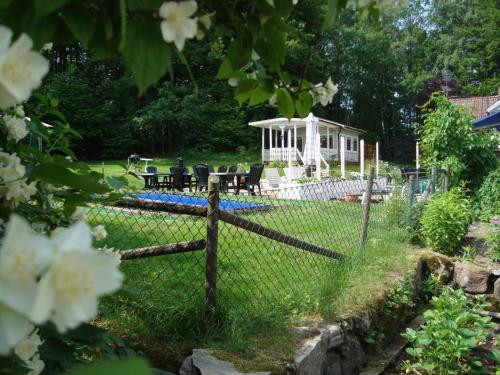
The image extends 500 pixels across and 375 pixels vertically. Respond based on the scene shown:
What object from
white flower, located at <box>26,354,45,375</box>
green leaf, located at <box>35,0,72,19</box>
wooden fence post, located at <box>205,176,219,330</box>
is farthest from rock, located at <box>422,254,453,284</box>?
green leaf, located at <box>35,0,72,19</box>

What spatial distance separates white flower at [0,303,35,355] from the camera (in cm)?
43

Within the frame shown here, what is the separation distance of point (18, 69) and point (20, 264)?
22 cm

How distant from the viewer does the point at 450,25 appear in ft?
136

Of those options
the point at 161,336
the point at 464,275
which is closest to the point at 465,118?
the point at 464,275

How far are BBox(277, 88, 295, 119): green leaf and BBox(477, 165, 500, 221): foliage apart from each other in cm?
784

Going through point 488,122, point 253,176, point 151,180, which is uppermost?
Answer: point 488,122

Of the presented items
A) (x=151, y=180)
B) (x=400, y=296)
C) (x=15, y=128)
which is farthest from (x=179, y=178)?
(x=15, y=128)

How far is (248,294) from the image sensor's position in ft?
11.8

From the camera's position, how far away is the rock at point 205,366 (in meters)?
2.35

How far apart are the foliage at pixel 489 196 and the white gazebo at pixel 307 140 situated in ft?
32.5

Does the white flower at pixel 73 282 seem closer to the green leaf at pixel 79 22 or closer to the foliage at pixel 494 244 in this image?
the green leaf at pixel 79 22

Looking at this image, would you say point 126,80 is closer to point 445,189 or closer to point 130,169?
point 445,189

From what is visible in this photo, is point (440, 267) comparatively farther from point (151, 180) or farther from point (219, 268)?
point (151, 180)

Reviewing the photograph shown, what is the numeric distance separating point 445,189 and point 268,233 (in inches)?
239
